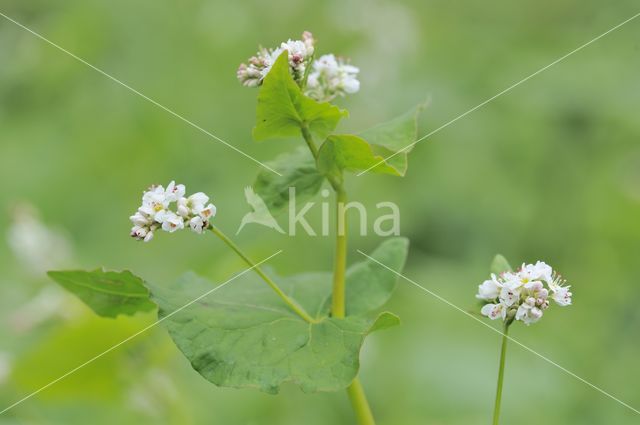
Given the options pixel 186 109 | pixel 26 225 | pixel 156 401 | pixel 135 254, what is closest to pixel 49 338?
pixel 156 401

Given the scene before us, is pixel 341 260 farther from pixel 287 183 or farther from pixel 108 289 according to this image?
pixel 108 289

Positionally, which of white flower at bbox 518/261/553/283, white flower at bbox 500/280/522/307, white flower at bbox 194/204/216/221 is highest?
white flower at bbox 194/204/216/221

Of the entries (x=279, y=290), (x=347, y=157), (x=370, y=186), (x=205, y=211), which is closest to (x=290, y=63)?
(x=347, y=157)

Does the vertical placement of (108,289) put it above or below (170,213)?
below

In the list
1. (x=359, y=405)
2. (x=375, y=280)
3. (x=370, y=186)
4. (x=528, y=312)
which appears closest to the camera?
(x=528, y=312)

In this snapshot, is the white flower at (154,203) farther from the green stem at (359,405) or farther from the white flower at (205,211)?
the green stem at (359,405)

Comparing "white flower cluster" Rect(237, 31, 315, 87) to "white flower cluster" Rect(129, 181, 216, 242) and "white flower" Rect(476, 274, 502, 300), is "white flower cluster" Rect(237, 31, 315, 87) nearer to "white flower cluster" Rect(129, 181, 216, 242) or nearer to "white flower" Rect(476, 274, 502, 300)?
"white flower cluster" Rect(129, 181, 216, 242)

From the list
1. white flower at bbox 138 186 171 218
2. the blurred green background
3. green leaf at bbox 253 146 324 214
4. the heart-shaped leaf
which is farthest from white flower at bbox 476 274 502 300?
the blurred green background
